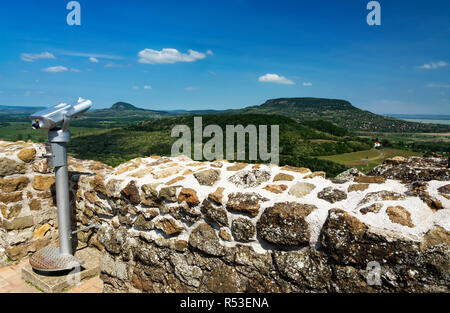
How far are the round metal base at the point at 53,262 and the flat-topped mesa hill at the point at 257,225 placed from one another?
0.32 m

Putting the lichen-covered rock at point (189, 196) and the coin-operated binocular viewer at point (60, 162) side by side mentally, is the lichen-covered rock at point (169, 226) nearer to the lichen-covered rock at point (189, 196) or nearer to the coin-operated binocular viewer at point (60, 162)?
the lichen-covered rock at point (189, 196)

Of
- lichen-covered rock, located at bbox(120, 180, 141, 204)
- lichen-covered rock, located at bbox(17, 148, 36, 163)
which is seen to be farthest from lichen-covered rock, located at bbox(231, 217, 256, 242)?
lichen-covered rock, located at bbox(17, 148, 36, 163)

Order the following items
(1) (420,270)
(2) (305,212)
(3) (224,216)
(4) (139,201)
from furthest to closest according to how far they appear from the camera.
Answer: (4) (139,201) < (3) (224,216) < (2) (305,212) < (1) (420,270)

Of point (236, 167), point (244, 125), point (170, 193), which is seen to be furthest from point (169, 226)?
point (244, 125)

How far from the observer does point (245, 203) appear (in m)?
2.25

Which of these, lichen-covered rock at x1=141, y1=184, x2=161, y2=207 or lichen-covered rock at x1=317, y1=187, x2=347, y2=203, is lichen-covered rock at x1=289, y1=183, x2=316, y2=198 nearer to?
lichen-covered rock at x1=317, y1=187, x2=347, y2=203

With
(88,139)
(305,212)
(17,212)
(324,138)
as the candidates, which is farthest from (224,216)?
(88,139)

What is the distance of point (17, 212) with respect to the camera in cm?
357

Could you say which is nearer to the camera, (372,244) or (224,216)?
(372,244)

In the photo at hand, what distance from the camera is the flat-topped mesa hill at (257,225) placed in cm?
173

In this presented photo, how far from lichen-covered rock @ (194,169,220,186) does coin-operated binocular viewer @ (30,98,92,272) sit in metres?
1.34

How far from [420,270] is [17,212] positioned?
4173 mm
